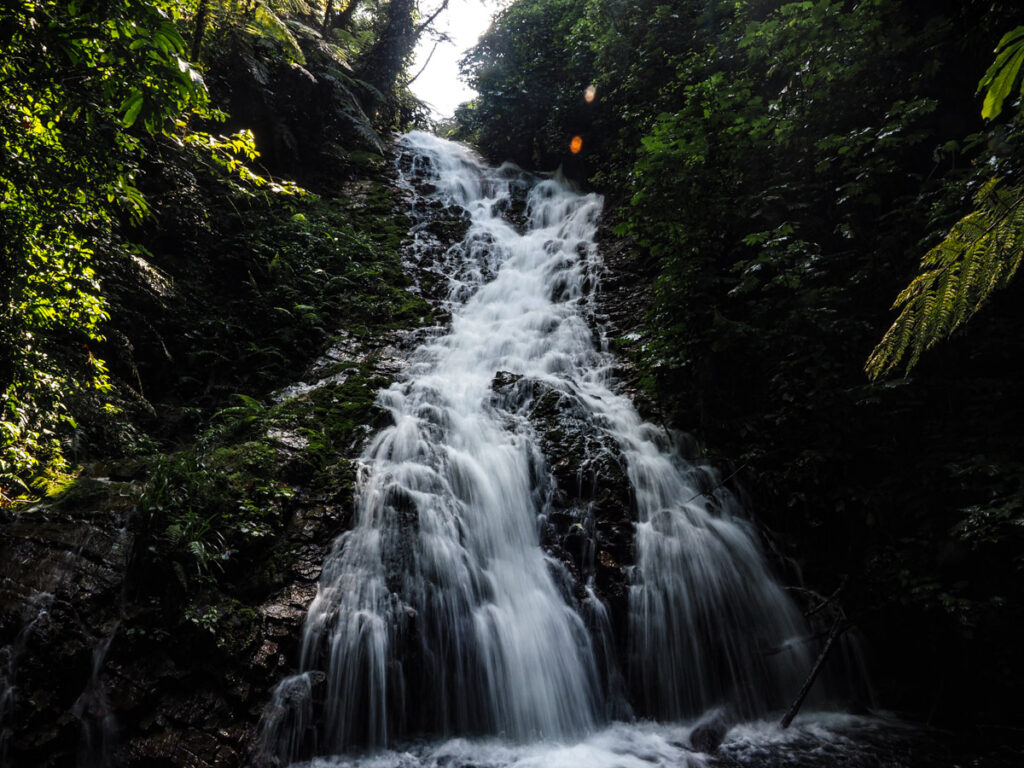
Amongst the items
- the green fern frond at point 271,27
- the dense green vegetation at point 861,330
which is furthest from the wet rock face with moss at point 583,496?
the green fern frond at point 271,27

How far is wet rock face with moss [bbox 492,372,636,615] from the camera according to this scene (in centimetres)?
486

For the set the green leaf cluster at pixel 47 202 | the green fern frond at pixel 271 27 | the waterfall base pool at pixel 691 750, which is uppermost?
the green fern frond at pixel 271 27

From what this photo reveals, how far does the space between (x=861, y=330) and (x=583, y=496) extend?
10.8 feet

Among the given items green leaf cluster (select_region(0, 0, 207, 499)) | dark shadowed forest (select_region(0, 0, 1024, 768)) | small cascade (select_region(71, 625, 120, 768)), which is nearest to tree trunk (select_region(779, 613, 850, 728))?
dark shadowed forest (select_region(0, 0, 1024, 768))

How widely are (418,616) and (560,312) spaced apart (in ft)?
20.8

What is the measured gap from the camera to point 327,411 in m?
6.32

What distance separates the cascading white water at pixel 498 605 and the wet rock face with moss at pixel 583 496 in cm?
13

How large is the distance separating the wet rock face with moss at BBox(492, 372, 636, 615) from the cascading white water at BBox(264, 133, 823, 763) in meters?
0.13

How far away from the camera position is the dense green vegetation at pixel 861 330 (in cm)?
393

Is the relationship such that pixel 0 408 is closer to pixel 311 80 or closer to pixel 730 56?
pixel 730 56

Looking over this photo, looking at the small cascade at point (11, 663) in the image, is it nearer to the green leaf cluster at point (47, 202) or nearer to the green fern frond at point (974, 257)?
the green leaf cluster at point (47, 202)

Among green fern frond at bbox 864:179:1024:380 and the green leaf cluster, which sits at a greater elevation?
the green leaf cluster

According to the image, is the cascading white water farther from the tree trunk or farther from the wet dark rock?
the tree trunk

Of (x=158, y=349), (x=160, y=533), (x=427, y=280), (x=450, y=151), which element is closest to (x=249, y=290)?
(x=158, y=349)
